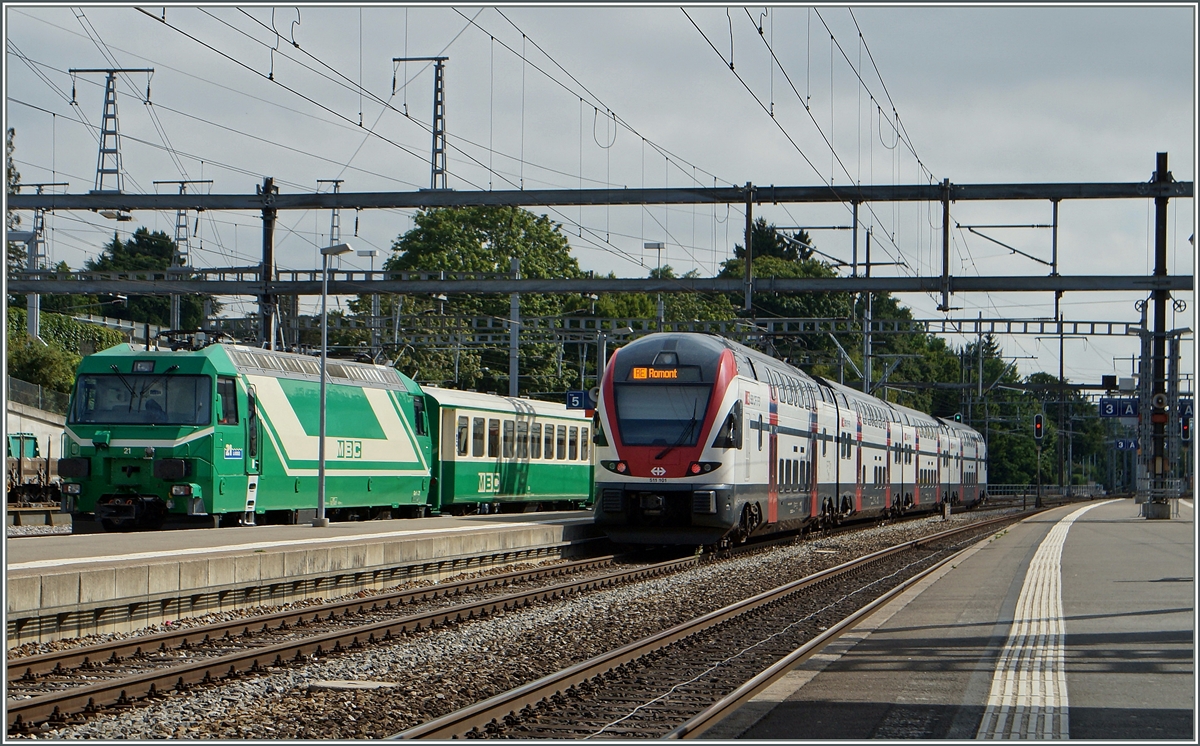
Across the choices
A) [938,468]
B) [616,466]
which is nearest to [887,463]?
[938,468]

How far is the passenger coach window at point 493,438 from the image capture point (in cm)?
3183

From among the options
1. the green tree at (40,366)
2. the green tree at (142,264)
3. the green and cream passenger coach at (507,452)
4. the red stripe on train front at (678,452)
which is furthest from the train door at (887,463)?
the green tree at (142,264)

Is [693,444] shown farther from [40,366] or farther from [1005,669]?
[40,366]

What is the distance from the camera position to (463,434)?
30.7 metres

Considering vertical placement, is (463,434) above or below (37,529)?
above

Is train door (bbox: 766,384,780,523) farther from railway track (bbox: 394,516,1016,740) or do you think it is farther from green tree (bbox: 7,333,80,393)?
green tree (bbox: 7,333,80,393)

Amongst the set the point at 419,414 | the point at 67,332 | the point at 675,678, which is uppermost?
the point at 67,332

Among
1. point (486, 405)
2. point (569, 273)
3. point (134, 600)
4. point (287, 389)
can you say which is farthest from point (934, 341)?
point (134, 600)

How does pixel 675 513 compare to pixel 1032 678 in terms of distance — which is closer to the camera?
pixel 1032 678

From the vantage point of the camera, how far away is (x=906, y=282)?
2705 centimetres

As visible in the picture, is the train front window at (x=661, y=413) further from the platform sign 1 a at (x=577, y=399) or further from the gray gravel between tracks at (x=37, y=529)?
the platform sign 1 a at (x=577, y=399)

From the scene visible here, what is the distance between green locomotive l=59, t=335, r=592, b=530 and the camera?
21125 millimetres

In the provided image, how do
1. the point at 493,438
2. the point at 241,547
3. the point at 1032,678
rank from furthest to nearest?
the point at 493,438
the point at 241,547
the point at 1032,678

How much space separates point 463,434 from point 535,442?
3954mm
